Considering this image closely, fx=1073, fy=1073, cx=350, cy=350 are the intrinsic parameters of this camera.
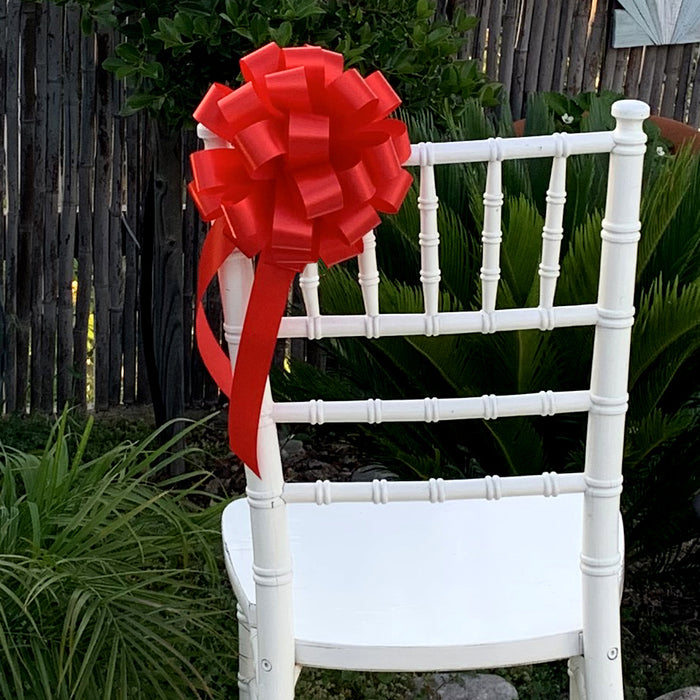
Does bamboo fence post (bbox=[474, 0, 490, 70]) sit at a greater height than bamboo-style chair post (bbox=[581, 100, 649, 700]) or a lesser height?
greater

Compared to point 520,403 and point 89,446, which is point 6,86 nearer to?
point 89,446

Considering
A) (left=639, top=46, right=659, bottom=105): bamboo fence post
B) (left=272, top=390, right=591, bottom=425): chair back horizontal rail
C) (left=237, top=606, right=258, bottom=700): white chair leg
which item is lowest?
(left=237, top=606, right=258, bottom=700): white chair leg

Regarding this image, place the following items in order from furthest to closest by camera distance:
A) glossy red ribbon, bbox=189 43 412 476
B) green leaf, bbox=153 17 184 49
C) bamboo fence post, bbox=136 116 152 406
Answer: bamboo fence post, bbox=136 116 152 406 < green leaf, bbox=153 17 184 49 < glossy red ribbon, bbox=189 43 412 476

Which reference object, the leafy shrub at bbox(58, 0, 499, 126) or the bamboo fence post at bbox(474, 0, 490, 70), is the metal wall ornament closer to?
the bamboo fence post at bbox(474, 0, 490, 70)

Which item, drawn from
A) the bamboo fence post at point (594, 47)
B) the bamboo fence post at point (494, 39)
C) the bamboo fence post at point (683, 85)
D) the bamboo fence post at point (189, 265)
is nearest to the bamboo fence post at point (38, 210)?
the bamboo fence post at point (189, 265)

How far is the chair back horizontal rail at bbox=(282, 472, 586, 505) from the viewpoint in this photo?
Result: 114 centimetres

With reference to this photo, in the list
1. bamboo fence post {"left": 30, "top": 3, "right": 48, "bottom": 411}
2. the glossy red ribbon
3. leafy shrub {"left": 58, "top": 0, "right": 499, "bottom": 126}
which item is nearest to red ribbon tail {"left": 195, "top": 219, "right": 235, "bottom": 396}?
the glossy red ribbon

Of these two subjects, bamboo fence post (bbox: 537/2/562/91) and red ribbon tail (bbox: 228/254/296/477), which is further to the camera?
bamboo fence post (bbox: 537/2/562/91)

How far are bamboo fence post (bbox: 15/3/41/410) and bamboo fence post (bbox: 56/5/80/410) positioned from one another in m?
0.09

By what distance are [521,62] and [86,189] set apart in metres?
1.49

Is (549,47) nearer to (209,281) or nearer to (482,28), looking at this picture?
(482,28)

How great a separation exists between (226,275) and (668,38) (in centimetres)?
307

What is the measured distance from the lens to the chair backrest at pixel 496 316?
1.02 m

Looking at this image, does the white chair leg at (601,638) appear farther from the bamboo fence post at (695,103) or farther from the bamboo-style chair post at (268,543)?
the bamboo fence post at (695,103)
